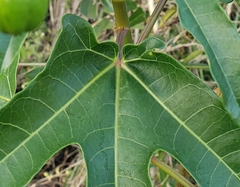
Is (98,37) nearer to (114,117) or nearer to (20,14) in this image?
(114,117)

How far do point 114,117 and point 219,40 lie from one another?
0.78 feet

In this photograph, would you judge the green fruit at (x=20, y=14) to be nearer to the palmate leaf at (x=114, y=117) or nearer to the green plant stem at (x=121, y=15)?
the palmate leaf at (x=114, y=117)

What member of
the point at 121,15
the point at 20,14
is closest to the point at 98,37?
the point at 121,15

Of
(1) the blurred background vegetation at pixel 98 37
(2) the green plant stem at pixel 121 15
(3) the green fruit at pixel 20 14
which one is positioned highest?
(3) the green fruit at pixel 20 14

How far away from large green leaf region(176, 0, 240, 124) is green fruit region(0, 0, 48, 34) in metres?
0.20

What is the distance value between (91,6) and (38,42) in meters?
0.99

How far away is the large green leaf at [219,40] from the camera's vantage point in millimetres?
577

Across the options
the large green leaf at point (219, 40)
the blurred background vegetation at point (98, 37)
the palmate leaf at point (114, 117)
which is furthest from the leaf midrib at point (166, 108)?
the blurred background vegetation at point (98, 37)

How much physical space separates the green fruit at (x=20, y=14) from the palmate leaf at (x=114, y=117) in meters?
0.09

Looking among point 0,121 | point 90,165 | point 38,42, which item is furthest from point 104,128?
point 38,42

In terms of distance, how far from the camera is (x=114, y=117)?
0.74 meters

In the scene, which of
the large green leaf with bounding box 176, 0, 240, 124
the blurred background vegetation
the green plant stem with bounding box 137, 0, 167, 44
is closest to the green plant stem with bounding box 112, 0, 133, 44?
the green plant stem with bounding box 137, 0, 167, 44

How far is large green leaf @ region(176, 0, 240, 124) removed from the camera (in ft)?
1.89

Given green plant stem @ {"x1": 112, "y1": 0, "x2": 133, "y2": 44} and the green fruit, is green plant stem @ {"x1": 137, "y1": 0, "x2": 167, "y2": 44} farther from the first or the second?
the green fruit
